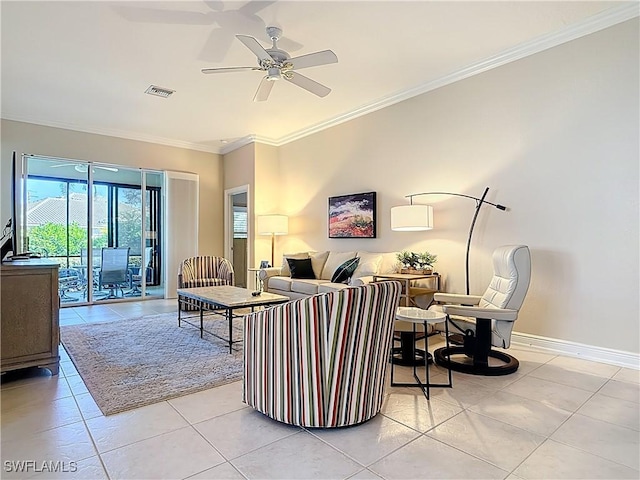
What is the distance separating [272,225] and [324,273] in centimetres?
143

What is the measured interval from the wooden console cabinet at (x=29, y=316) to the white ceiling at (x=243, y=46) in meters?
2.15

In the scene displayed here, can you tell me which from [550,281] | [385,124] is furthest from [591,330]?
[385,124]

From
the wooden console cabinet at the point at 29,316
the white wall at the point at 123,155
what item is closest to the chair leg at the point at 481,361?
the wooden console cabinet at the point at 29,316

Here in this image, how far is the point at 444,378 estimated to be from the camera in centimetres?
292

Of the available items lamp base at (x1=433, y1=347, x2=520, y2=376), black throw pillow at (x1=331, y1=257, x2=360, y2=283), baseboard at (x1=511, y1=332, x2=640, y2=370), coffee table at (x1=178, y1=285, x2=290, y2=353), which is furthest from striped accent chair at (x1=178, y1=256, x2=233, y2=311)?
baseboard at (x1=511, y1=332, x2=640, y2=370)

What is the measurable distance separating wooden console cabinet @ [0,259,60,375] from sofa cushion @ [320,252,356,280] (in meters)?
3.33

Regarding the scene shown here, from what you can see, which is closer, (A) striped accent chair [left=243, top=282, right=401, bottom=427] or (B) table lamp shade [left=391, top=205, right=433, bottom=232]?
(A) striped accent chair [left=243, top=282, right=401, bottom=427]

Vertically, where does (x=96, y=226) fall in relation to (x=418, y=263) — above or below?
above

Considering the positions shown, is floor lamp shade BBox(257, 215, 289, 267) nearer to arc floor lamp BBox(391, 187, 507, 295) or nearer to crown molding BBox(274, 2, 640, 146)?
crown molding BBox(274, 2, 640, 146)

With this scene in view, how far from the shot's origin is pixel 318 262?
574 centimetres

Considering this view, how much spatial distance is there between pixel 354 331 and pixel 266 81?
2.69m

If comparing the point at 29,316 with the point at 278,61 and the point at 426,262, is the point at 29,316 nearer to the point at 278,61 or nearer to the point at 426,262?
the point at 278,61

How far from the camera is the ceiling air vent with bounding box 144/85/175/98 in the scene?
469 cm

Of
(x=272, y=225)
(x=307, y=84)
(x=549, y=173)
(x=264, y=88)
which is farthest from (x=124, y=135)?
(x=549, y=173)
